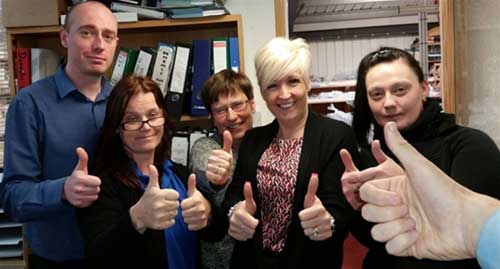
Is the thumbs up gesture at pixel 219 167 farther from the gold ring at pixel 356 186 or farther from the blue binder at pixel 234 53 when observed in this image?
the blue binder at pixel 234 53

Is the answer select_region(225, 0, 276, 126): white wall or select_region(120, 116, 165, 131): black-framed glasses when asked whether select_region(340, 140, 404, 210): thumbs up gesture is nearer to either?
select_region(120, 116, 165, 131): black-framed glasses

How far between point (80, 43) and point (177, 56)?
0.70m

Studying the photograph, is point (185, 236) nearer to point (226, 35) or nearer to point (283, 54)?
point (283, 54)

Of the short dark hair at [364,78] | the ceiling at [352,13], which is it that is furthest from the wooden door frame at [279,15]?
the ceiling at [352,13]

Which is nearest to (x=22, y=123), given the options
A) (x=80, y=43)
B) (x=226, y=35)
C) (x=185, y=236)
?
(x=80, y=43)

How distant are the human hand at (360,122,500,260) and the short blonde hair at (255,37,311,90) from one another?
22.6 inches

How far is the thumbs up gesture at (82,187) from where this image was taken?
1.19 metres

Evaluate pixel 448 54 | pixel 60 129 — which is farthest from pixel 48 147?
pixel 448 54

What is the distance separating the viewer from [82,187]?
119 cm

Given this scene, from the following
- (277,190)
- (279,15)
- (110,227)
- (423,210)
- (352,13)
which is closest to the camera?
(423,210)

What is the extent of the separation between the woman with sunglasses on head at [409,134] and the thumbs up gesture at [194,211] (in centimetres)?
41

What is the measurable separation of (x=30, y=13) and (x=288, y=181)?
1.62m

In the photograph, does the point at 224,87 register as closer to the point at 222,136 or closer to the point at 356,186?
the point at 222,136

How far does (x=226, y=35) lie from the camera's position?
240 centimetres
